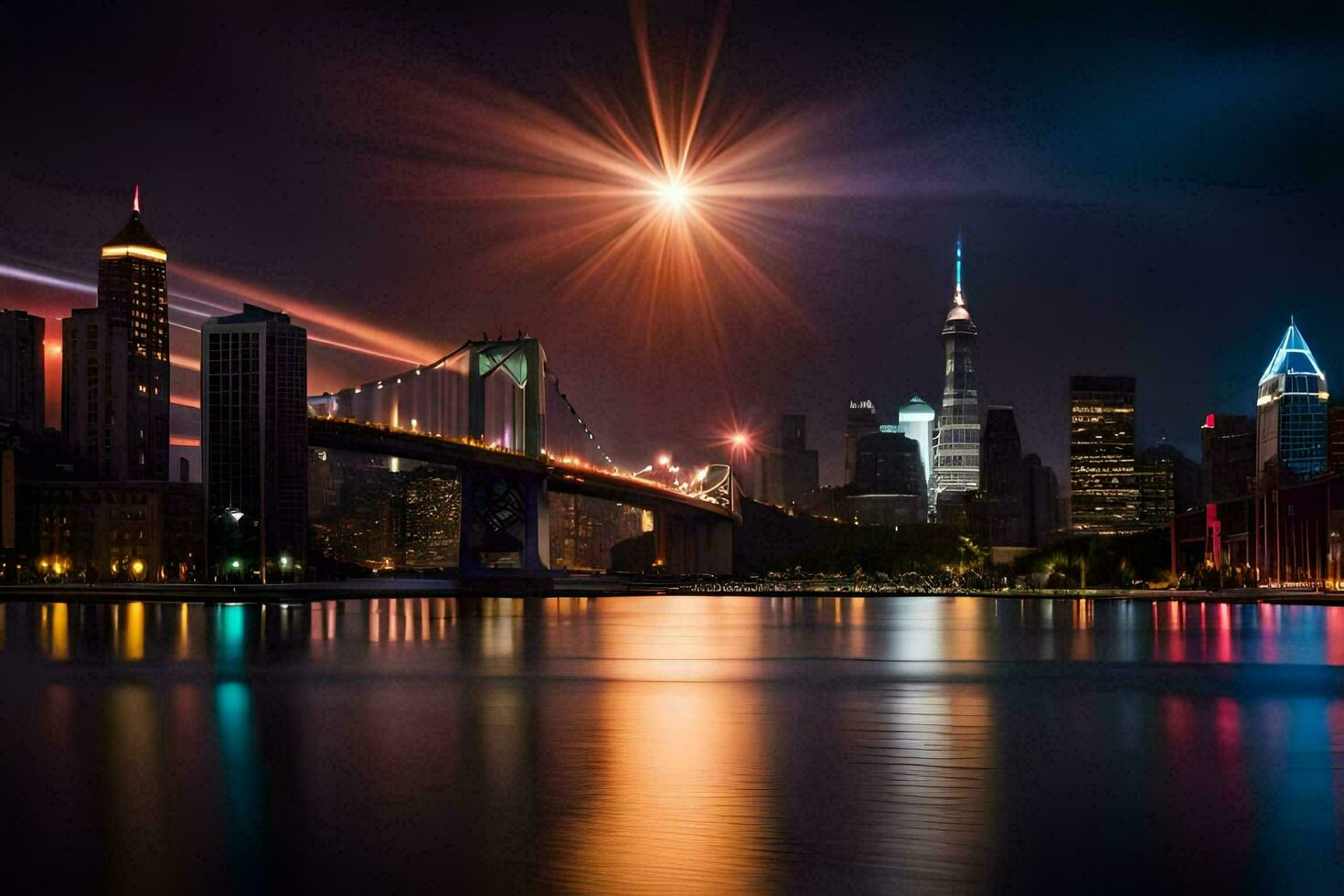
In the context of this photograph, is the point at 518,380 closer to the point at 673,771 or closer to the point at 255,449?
the point at 255,449

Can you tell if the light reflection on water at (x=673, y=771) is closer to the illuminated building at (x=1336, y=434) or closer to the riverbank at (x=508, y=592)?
the riverbank at (x=508, y=592)

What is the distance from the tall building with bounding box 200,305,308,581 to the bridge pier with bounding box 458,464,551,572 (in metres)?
9.04

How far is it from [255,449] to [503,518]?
1402 centimetres

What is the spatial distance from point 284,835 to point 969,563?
13297cm

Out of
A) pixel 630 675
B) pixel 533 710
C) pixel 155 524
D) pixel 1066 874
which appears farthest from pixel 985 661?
pixel 155 524

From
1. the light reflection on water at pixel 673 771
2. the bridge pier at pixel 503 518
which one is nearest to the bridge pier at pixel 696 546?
the bridge pier at pixel 503 518

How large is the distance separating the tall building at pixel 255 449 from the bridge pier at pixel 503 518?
904cm

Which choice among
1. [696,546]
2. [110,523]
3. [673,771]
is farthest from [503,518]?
[673,771]

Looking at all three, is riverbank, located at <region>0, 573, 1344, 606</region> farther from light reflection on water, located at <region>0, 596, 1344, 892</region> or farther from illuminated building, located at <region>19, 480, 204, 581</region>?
light reflection on water, located at <region>0, 596, 1344, 892</region>

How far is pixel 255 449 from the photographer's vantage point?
8844cm

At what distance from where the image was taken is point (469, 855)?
37.9 ft

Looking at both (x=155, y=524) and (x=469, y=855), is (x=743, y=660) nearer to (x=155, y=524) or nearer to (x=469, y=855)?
(x=469, y=855)

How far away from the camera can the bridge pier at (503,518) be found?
89.0 m

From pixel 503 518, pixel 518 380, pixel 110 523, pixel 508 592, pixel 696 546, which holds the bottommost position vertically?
pixel 508 592
